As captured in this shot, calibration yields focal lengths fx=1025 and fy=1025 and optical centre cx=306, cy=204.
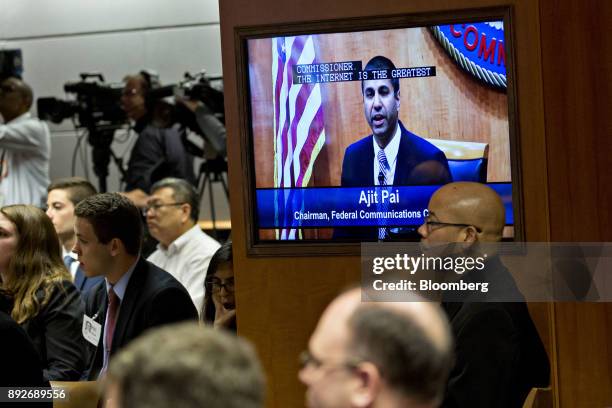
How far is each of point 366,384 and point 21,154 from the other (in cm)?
539

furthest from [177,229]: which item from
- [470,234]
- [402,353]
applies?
[402,353]

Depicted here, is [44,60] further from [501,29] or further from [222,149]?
[501,29]

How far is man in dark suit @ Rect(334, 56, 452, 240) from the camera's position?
11.1ft

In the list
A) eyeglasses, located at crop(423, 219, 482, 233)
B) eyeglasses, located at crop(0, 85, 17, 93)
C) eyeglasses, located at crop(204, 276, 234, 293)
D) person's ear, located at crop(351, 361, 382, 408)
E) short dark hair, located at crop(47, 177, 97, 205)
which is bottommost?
eyeglasses, located at crop(204, 276, 234, 293)

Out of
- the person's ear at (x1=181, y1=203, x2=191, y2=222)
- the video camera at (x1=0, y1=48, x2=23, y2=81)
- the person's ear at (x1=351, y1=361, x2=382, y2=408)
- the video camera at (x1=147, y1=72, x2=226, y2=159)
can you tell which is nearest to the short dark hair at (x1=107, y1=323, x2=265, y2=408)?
the person's ear at (x1=351, y1=361, x2=382, y2=408)

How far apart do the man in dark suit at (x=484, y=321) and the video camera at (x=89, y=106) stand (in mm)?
4188

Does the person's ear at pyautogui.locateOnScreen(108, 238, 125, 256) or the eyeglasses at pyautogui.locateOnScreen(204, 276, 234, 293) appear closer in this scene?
the eyeglasses at pyautogui.locateOnScreen(204, 276, 234, 293)

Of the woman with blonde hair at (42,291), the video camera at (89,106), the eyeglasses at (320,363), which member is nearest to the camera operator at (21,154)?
the video camera at (89,106)

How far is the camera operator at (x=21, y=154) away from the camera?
21.1 feet

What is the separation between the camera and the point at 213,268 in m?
3.78

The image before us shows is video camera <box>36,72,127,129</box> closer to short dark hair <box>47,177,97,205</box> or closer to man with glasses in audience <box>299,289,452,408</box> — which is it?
short dark hair <box>47,177,97,205</box>

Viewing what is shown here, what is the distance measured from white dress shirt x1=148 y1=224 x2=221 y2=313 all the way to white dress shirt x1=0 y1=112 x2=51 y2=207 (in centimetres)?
127

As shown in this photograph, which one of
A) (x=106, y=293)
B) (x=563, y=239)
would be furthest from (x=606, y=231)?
(x=106, y=293)

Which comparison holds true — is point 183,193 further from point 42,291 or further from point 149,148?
point 42,291
